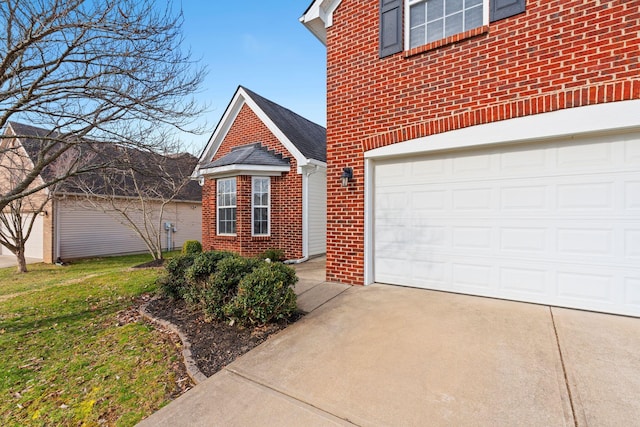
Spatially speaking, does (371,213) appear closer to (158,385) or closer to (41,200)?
(158,385)

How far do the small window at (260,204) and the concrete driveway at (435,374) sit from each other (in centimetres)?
591

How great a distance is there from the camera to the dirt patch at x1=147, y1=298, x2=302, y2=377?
10.7 feet

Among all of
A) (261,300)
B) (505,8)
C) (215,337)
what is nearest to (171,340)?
(215,337)

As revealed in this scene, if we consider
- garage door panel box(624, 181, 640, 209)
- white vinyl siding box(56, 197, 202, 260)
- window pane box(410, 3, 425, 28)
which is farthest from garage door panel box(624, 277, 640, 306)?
white vinyl siding box(56, 197, 202, 260)

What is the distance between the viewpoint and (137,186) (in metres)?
11.5

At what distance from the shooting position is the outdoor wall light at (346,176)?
5.61m

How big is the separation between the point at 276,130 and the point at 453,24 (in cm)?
642

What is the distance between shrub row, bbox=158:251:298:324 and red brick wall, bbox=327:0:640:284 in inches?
75.3

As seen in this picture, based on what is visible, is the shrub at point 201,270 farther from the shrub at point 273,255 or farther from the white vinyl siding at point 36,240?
the white vinyl siding at point 36,240

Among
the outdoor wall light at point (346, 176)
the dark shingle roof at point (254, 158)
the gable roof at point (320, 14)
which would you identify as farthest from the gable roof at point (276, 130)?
the gable roof at point (320, 14)

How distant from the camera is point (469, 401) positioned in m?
2.36

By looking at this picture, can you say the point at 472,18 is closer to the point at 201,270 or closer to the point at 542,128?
the point at 542,128

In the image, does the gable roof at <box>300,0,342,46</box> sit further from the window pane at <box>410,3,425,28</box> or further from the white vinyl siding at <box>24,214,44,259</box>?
the white vinyl siding at <box>24,214,44,259</box>

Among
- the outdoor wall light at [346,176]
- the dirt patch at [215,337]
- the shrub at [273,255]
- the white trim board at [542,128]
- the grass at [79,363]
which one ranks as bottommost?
the grass at [79,363]
